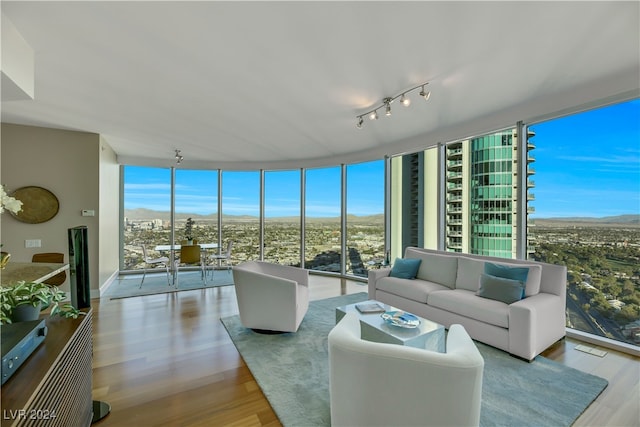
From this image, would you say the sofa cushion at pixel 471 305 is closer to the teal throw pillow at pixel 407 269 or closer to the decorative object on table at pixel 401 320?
the teal throw pillow at pixel 407 269

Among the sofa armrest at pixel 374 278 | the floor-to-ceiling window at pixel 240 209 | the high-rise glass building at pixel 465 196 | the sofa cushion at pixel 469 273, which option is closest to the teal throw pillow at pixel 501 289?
the sofa cushion at pixel 469 273

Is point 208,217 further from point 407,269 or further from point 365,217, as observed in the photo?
point 407,269

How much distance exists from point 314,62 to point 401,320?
2390 millimetres

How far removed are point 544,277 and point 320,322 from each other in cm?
257

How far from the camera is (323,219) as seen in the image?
21.6ft

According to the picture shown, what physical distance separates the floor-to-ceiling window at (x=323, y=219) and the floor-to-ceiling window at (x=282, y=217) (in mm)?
277

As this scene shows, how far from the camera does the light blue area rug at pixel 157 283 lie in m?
4.91

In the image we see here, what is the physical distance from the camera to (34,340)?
1272 mm

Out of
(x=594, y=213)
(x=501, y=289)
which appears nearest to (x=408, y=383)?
(x=501, y=289)

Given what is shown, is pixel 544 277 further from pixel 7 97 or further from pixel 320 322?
pixel 7 97

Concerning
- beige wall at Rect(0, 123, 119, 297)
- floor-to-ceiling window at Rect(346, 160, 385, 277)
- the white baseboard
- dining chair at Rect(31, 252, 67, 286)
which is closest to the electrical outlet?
beige wall at Rect(0, 123, 119, 297)

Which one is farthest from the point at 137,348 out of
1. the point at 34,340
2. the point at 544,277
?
the point at 544,277

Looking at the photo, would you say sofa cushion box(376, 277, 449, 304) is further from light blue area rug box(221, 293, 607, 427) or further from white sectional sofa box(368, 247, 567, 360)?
light blue area rug box(221, 293, 607, 427)

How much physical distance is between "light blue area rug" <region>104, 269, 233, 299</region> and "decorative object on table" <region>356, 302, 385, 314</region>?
3396mm
